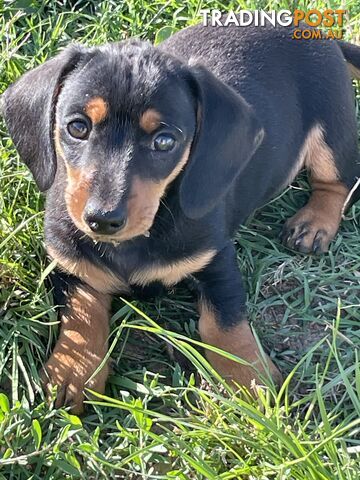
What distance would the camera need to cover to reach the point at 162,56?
2.71 m

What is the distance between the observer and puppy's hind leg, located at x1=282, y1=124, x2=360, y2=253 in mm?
3625

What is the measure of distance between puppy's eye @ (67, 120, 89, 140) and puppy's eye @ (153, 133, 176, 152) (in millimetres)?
240

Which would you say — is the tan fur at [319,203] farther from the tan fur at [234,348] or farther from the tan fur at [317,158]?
the tan fur at [234,348]

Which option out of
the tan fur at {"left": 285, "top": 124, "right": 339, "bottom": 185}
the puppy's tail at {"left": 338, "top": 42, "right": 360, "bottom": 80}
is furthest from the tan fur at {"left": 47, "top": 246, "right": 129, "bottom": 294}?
the puppy's tail at {"left": 338, "top": 42, "right": 360, "bottom": 80}

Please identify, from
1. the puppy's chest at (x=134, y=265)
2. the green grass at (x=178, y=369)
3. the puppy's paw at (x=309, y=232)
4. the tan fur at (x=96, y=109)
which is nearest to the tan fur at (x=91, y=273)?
the puppy's chest at (x=134, y=265)

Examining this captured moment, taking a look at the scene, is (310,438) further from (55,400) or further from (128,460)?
(55,400)

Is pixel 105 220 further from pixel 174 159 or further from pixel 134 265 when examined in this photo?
pixel 134 265

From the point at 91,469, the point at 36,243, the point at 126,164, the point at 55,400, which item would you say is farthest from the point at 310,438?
the point at 36,243

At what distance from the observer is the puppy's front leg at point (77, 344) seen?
2941 millimetres

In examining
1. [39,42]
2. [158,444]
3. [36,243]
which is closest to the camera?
[158,444]

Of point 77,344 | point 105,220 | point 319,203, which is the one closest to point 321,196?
point 319,203

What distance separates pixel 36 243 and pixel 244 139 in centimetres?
112

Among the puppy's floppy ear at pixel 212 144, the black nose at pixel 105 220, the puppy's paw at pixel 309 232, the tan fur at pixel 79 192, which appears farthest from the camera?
the puppy's paw at pixel 309 232

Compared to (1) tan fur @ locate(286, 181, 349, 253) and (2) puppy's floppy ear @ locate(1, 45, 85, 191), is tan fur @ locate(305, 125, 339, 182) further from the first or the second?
(2) puppy's floppy ear @ locate(1, 45, 85, 191)
